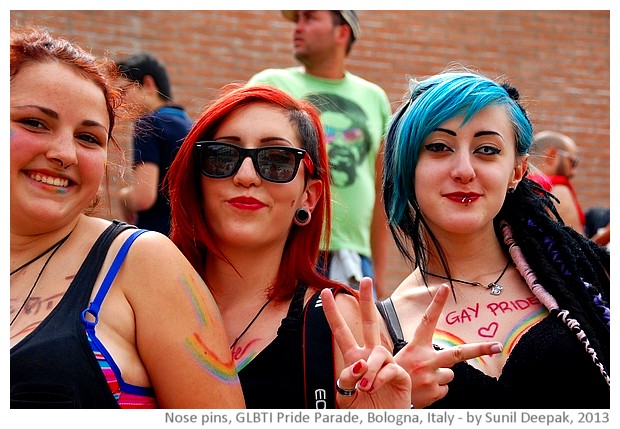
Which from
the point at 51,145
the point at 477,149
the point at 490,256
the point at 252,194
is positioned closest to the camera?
the point at 51,145

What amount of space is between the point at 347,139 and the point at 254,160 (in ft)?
6.58

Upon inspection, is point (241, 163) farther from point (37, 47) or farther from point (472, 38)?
point (472, 38)

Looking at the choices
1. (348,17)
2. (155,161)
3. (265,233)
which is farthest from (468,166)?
(348,17)

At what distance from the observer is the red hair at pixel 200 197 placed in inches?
109

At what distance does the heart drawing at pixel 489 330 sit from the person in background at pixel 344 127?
1.65 meters

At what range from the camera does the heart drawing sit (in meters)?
2.71

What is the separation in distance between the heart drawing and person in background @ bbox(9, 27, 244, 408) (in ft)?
2.55

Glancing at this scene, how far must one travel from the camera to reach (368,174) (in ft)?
15.5

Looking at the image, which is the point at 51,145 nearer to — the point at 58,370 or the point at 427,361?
the point at 58,370

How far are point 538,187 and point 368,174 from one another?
1.68 m

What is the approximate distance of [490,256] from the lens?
2938mm

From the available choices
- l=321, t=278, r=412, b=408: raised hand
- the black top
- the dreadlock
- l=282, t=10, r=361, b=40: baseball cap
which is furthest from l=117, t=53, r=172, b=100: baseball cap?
l=321, t=278, r=412, b=408: raised hand

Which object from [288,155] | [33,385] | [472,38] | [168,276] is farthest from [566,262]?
[472,38]

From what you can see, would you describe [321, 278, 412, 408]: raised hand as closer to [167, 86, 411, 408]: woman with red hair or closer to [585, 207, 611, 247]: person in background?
[167, 86, 411, 408]: woman with red hair
